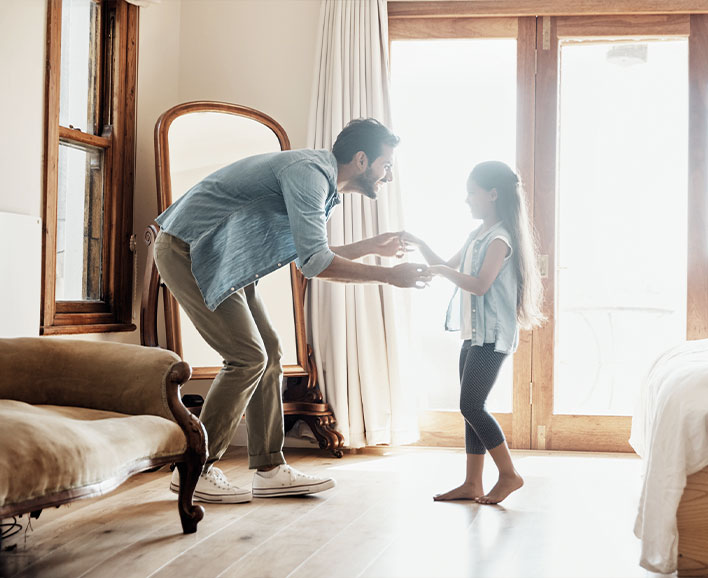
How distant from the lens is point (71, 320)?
3164mm

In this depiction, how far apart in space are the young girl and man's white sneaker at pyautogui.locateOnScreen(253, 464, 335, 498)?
0.45 meters

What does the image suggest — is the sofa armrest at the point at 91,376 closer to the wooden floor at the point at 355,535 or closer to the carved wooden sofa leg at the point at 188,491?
the carved wooden sofa leg at the point at 188,491

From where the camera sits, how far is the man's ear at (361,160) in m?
2.58

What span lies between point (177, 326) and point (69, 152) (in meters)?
0.84

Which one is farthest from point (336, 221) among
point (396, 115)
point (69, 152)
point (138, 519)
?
point (138, 519)

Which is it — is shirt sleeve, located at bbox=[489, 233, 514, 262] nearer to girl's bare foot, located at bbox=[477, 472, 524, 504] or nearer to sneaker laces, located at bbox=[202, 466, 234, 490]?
girl's bare foot, located at bbox=[477, 472, 524, 504]

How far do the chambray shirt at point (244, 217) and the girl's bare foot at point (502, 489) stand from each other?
1.01 meters

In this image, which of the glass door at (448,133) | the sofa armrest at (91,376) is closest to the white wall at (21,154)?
the sofa armrest at (91,376)

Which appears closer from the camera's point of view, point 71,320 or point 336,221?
point 71,320

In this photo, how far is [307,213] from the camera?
2.36 m

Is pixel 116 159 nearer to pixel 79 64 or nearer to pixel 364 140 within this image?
pixel 79 64

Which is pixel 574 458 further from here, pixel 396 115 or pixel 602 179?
pixel 396 115

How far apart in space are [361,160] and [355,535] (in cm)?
116

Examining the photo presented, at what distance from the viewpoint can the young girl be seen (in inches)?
103
